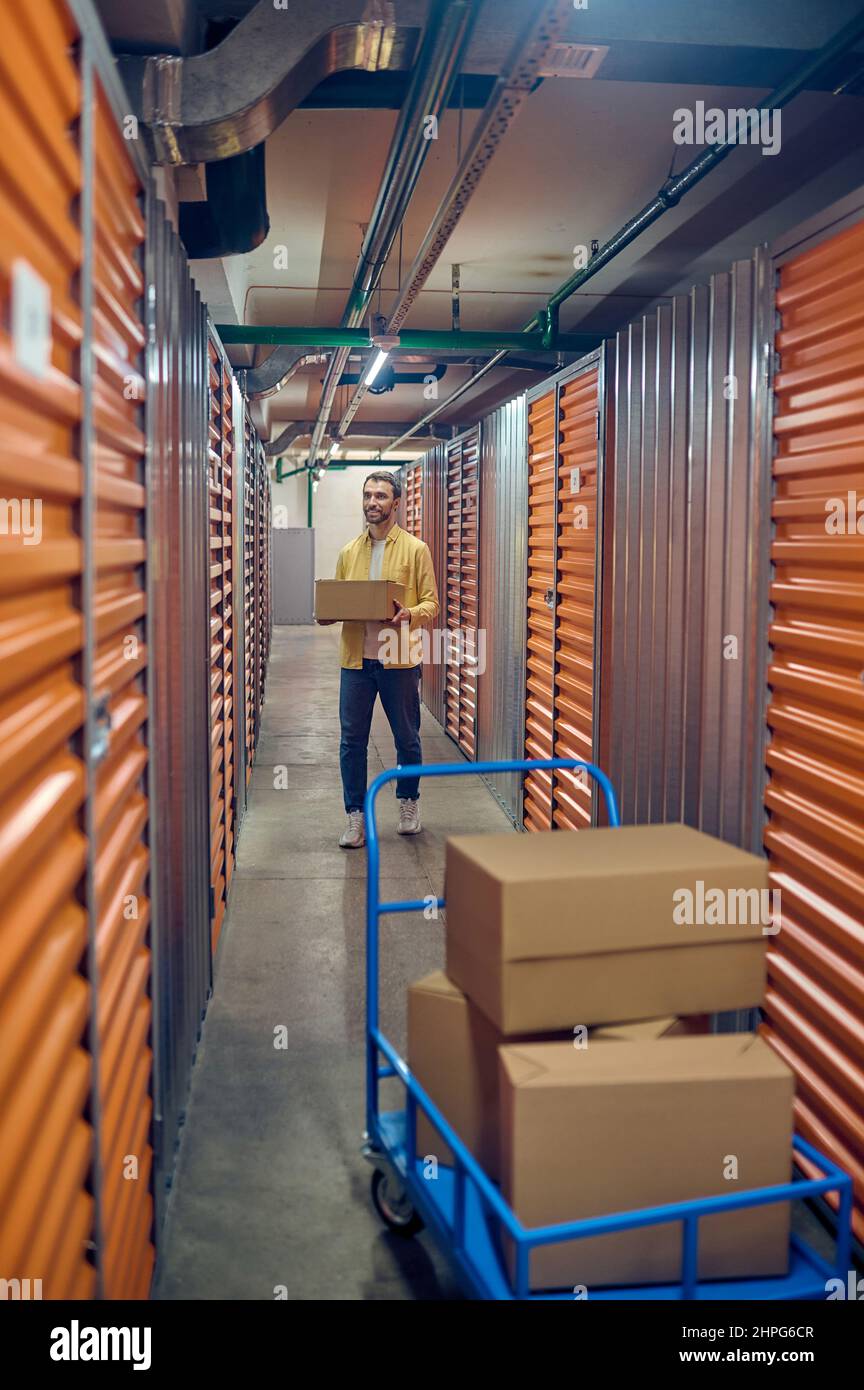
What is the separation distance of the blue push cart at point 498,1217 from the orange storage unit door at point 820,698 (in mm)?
669

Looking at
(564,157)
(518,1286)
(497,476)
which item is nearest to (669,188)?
(564,157)

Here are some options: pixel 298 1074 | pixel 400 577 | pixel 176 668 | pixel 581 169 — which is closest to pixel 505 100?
pixel 176 668

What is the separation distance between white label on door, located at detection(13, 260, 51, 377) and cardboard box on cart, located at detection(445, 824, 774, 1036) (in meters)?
1.24

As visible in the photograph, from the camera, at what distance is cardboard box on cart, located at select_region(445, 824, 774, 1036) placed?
2123 mm

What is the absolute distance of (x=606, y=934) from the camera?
2164 millimetres

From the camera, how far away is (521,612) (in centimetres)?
672

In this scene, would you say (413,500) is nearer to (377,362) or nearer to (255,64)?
(377,362)

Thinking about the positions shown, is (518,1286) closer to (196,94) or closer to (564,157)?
(196,94)

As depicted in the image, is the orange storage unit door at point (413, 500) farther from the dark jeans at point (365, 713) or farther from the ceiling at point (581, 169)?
the dark jeans at point (365, 713)

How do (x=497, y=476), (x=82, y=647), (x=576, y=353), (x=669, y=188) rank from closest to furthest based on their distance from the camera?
(x=82, y=647) → (x=669, y=188) → (x=497, y=476) → (x=576, y=353)

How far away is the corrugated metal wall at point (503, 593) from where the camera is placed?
22.1 ft

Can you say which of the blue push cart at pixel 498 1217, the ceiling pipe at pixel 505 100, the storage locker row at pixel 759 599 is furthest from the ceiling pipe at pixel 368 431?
the blue push cart at pixel 498 1217

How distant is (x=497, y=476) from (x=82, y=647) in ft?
19.2
